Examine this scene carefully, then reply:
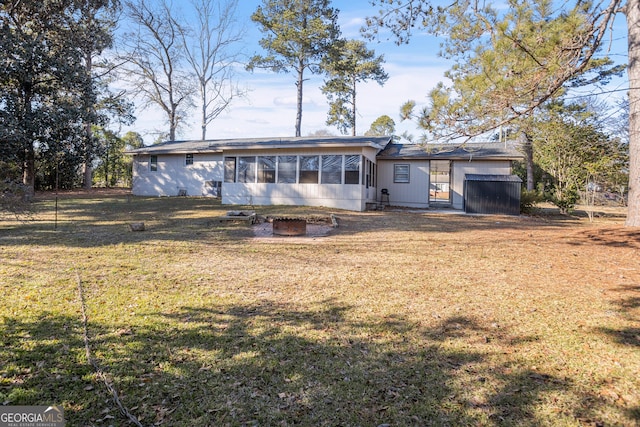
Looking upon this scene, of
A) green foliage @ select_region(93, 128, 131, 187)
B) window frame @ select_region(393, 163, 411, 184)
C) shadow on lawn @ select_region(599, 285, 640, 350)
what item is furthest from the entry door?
green foliage @ select_region(93, 128, 131, 187)

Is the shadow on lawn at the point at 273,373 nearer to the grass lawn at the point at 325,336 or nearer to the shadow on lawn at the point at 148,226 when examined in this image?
the grass lawn at the point at 325,336

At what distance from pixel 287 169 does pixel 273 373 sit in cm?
1311

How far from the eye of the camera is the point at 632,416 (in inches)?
86.8

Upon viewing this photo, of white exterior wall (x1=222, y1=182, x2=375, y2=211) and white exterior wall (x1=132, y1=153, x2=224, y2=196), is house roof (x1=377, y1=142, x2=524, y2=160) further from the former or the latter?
white exterior wall (x1=132, y1=153, x2=224, y2=196)

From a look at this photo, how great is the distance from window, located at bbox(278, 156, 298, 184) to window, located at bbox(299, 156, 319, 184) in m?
0.33

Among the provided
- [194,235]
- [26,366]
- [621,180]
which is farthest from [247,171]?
[621,180]

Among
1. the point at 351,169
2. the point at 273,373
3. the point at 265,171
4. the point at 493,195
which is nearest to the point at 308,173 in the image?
the point at 351,169

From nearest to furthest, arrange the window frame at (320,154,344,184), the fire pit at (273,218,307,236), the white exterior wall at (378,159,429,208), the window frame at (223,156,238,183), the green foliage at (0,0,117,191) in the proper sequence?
the fire pit at (273,218,307,236)
the green foliage at (0,0,117,191)
the window frame at (320,154,344,184)
the window frame at (223,156,238,183)
the white exterior wall at (378,159,429,208)

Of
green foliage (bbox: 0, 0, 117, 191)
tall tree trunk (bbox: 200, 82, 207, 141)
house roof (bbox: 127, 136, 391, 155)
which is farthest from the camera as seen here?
tall tree trunk (bbox: 200, 82, 207, 141)

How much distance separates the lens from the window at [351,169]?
14.1 m

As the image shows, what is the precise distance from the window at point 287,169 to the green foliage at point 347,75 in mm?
11132

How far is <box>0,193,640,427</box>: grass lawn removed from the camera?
234 centimetres

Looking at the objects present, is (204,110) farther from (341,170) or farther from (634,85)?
(634,85)

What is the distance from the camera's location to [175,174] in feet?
67.5
